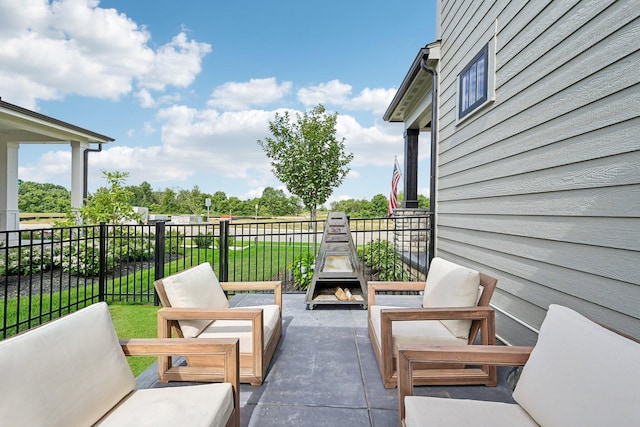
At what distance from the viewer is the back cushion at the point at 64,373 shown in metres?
1.03

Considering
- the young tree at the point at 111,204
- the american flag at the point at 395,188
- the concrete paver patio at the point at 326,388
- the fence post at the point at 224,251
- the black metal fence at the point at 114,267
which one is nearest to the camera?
the concrete paver patio at the point at 326,388

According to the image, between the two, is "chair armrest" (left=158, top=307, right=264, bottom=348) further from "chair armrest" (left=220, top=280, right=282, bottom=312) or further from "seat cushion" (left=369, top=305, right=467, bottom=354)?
"seat cushion" (left=369, top=305, right=467, bottom=354)

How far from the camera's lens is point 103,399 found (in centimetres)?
134

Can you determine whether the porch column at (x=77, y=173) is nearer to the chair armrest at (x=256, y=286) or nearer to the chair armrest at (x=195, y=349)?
the chair armrest at (x=256, y=286)

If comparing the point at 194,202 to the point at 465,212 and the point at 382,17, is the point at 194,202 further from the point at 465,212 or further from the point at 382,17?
the point at 465,212

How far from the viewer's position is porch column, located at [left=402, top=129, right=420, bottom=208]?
277 inches

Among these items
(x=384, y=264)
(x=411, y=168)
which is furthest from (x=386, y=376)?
(x=411, y=168)

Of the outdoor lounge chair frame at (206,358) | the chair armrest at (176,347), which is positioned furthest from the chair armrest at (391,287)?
the chair armrest at (176,347)

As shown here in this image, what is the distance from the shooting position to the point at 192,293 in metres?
2.36

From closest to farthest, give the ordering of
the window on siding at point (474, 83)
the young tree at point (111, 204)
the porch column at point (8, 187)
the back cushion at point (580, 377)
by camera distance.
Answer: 1. the back cushion at point (580, 377)
2. the window on siding at point (474, 83)
3. the young tree at point (111, 204)
4. the porch column at point (8, 187)

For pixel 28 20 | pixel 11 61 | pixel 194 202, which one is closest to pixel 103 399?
pixel 28 20

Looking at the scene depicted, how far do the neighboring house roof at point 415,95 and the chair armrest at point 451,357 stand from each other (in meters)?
4.59

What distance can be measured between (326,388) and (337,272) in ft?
6.36

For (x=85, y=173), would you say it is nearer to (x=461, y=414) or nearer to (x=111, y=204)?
(x=111, y=204)
